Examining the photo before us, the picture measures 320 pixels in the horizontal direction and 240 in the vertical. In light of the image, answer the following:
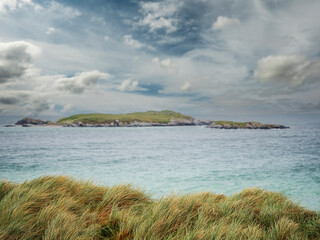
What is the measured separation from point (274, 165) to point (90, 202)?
76.2 feet

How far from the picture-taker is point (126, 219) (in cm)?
388

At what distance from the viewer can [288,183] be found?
15.9 m

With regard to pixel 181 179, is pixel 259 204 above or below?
above

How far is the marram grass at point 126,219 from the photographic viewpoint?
321 centimetres

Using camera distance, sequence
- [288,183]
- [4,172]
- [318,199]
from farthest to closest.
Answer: [4,172] → [288,183] → [318,199]

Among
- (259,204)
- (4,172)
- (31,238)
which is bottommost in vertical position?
(4,172)

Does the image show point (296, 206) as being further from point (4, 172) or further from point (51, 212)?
point (4, 172)

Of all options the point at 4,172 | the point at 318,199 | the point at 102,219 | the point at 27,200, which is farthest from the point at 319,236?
the point at 4,172

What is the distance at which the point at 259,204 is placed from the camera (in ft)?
20.7

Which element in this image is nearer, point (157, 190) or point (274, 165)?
point (157, 190)

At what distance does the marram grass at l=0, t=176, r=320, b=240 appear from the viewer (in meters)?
3.21

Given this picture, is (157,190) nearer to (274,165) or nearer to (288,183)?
(288,183)

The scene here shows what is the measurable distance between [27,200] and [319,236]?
21.3ft

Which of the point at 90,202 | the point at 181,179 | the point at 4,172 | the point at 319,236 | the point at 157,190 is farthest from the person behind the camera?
the point at 4,172
